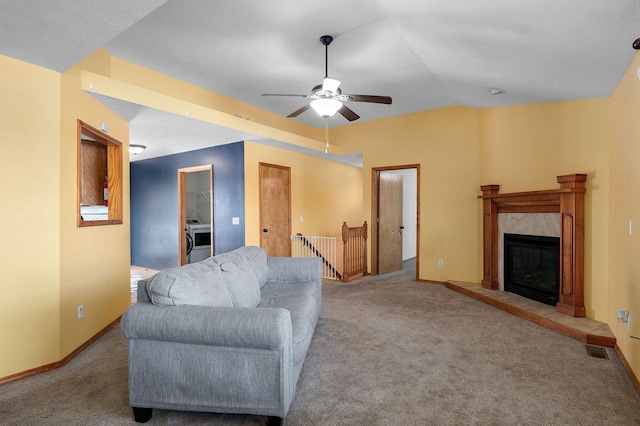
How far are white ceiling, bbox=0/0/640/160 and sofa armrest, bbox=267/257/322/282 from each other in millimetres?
2134

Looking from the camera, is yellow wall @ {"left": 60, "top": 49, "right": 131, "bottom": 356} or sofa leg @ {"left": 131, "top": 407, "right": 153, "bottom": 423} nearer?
sofa leg @ {"left": 131, "top": 407, "right": 153, "bottom": 423}

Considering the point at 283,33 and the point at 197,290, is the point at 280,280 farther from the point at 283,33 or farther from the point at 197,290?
the point at 283,33

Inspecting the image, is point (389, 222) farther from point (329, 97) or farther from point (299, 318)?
point (299, 318)

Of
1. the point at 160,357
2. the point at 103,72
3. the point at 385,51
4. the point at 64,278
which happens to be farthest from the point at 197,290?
the point at 385,51

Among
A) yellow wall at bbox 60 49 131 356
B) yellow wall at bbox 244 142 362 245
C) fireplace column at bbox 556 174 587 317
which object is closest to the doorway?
yellow wall at bbox 244 142 362 245

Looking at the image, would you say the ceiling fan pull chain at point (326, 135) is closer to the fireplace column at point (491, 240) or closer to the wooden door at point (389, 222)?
the wooden door at point (389, 222)

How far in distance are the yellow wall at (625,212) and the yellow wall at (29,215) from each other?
4182mm

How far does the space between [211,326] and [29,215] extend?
5.96 feet

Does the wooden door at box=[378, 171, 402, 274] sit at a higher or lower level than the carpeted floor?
higher

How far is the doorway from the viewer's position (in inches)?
252

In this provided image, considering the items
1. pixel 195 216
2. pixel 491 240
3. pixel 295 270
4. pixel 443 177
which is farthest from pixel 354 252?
pixel 195 216

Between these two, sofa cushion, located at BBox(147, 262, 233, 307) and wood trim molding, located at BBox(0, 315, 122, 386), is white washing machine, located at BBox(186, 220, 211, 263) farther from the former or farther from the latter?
sofa cushion, located at BBox(147, 262, 233, 307)

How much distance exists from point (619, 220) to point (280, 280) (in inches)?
121

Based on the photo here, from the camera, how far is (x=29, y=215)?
2.54 m
